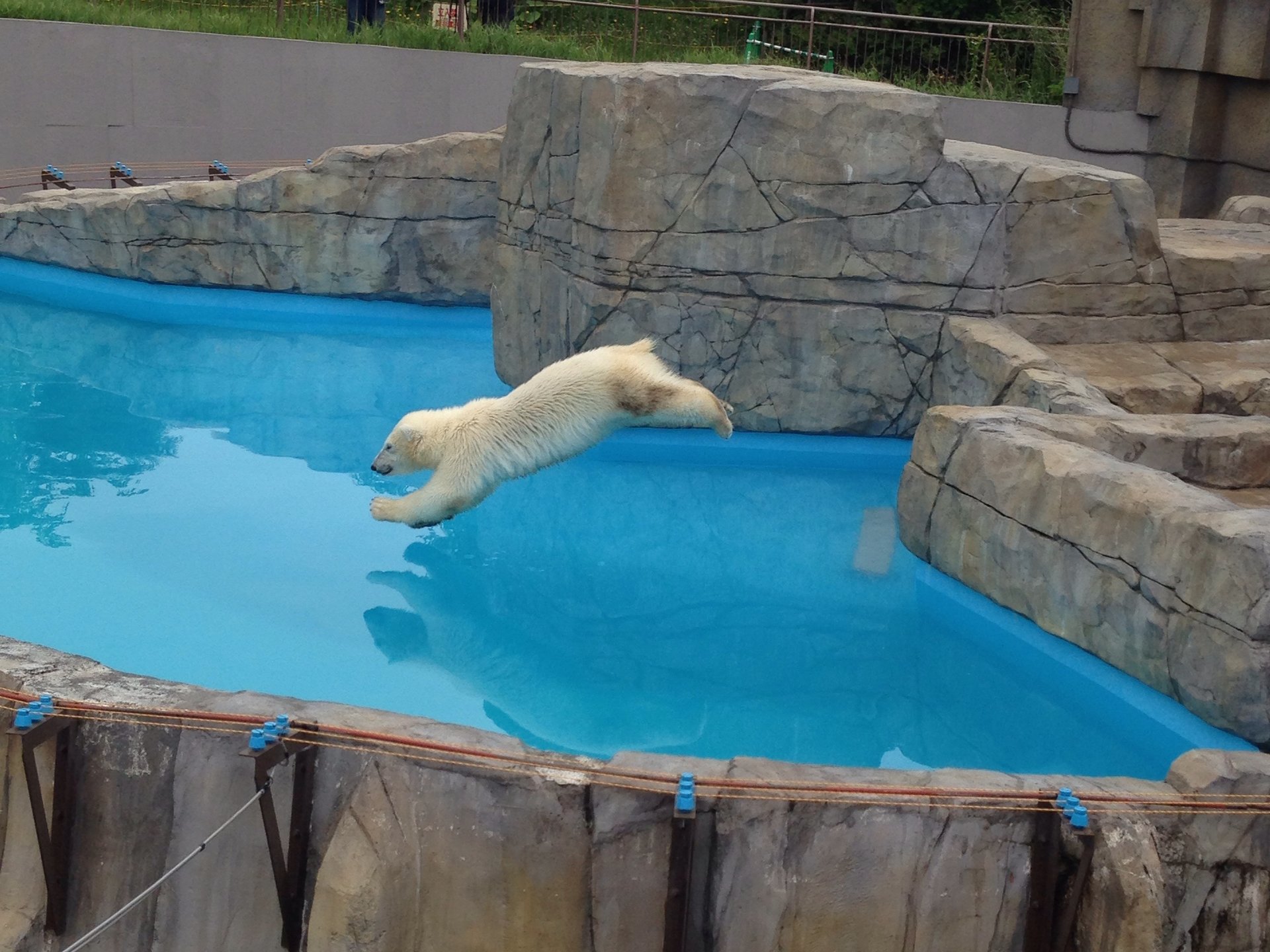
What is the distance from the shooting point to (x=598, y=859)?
3459 millimetres

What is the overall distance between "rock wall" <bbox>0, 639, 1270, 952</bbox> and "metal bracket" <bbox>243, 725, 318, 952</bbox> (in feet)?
0.13

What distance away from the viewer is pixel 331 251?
1204 cm

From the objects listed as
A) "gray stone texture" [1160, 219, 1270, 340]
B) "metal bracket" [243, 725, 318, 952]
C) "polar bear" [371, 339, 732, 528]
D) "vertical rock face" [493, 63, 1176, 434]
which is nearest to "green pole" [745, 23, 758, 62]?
"vertical rock face" [493, 63, 1176, 434]

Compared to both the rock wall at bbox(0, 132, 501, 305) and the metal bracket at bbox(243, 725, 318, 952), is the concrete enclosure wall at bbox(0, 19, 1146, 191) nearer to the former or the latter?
the rock wall at bbox(0, 132, 501, 305)

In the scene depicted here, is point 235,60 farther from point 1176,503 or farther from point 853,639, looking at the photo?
point 1176,503

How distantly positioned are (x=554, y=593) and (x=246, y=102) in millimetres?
10539

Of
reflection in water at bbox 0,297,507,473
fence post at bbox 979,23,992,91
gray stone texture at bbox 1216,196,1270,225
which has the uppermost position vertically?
fence post at bbox 979,23,992,91

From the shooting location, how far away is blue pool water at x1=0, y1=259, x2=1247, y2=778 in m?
5.31

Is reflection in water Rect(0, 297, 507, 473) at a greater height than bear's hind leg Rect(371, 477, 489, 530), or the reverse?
bear's hind leg Rect(371, 477, 489, 530)

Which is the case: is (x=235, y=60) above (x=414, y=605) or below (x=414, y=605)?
above

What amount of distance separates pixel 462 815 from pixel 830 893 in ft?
3.22

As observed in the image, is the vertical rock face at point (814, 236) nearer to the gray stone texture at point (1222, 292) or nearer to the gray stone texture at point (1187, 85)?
the gray stone texture at point (1222, 292)

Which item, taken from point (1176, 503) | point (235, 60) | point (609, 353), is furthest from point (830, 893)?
point (235, 60)

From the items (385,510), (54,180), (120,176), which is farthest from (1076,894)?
(54,180)
